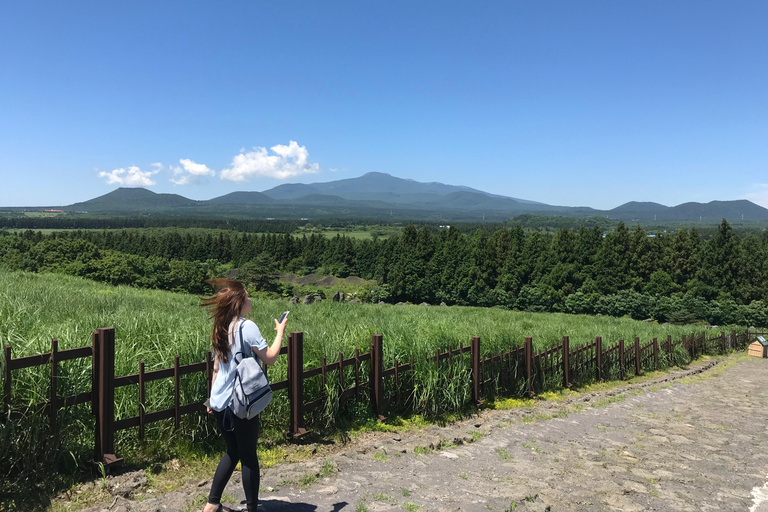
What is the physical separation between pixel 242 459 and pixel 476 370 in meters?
4.89

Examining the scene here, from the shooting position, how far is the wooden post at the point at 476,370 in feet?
25.1

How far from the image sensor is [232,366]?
3426 mm

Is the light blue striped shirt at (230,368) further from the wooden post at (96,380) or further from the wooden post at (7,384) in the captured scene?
the wooden post at (7,384)

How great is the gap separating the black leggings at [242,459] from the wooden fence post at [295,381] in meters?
1.69

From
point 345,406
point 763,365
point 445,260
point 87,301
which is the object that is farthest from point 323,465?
point 445,260

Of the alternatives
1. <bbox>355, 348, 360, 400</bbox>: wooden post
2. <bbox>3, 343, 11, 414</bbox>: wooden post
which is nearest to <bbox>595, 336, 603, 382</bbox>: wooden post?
<bbox>355, 348, 360, 400</bbox>: wooden post

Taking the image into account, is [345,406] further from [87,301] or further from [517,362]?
[87,301]

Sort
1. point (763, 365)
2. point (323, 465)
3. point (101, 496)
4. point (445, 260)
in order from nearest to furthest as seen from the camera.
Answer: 1. point (101, 496)
2. point (323, 465)
3. point (763, 365)
4. point (445, 260)

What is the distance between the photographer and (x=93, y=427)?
4348mm

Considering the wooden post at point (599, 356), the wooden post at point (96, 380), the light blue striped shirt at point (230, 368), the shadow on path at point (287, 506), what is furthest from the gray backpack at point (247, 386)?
the wooden post at point (599, 356)

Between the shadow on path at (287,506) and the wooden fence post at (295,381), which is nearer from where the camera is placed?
the shadow on path at (287,506)

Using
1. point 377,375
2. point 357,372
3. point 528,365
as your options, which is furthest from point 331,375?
point 528,365

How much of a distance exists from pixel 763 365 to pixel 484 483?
20.3 metres

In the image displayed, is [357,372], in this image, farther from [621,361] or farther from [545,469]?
[621,361]
